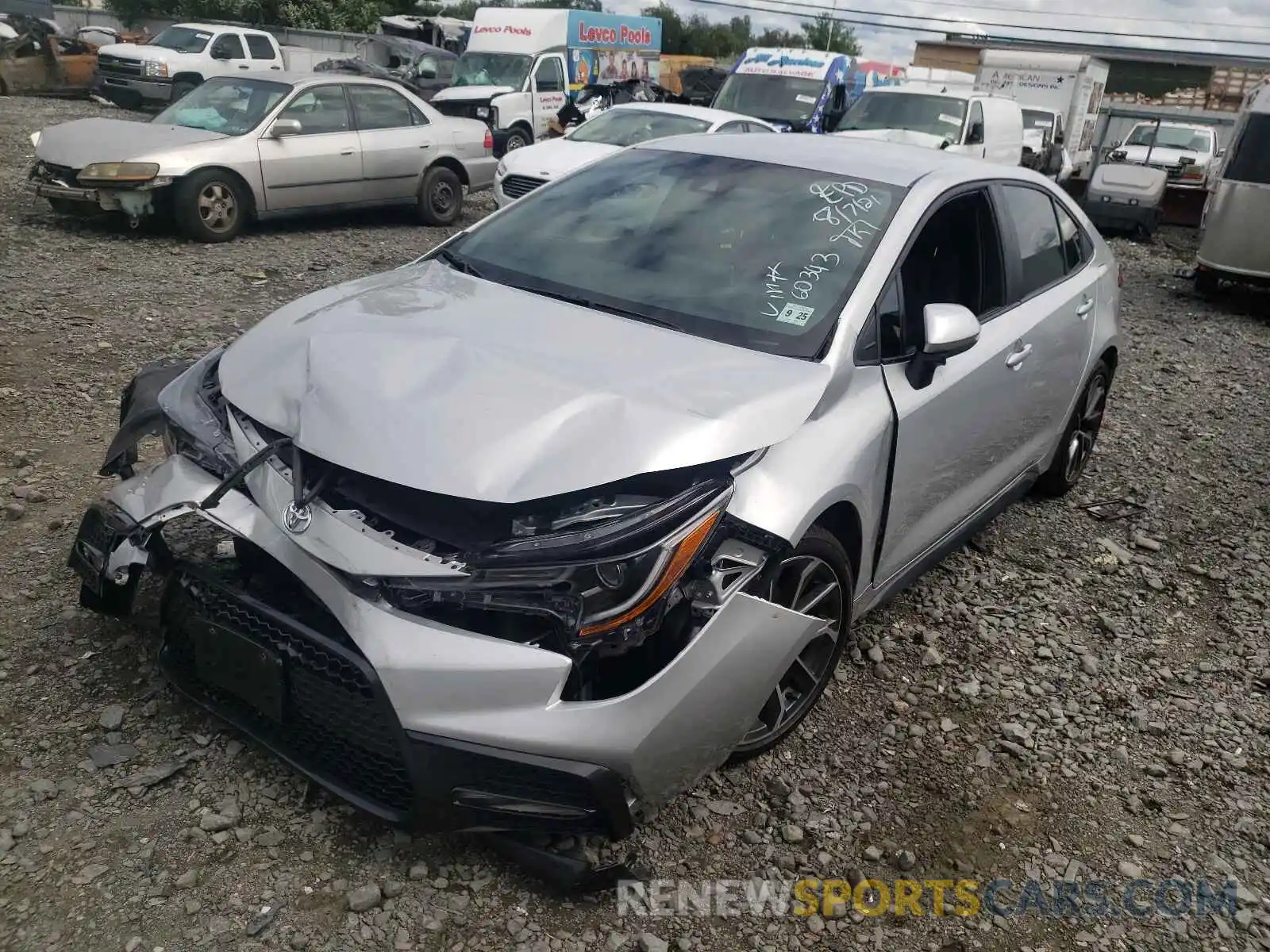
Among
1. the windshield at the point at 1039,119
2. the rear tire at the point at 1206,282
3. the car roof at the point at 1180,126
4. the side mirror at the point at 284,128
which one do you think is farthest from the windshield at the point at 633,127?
the car roof at the point at 1180,126

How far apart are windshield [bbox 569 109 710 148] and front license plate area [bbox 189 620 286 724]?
28.8 ft

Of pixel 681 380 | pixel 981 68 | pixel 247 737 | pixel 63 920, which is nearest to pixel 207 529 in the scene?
pixel 247 737

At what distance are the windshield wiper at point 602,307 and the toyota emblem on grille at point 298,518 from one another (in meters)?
1.17

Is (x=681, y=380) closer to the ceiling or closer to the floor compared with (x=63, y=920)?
closer to the ceiling

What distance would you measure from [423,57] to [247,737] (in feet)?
81.9

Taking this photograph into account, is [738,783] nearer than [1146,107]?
Yes

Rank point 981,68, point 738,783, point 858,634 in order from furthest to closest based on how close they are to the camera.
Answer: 1. point 981,68
2. point 858,634
3. point 738,783

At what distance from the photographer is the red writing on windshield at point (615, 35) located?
2088 centimetres

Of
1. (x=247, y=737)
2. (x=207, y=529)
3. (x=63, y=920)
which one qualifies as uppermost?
(x=207, y=529)

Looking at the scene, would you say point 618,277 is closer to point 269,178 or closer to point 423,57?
point 269,178

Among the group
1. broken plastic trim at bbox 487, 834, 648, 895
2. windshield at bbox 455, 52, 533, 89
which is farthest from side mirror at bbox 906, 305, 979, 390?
windshield at bbox 455, 52, 533, 89

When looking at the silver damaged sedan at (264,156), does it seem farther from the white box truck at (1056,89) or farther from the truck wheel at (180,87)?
the white box truck at (1056,89)

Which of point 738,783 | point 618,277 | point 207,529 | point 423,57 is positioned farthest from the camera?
point 423,57

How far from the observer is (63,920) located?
2246mm
